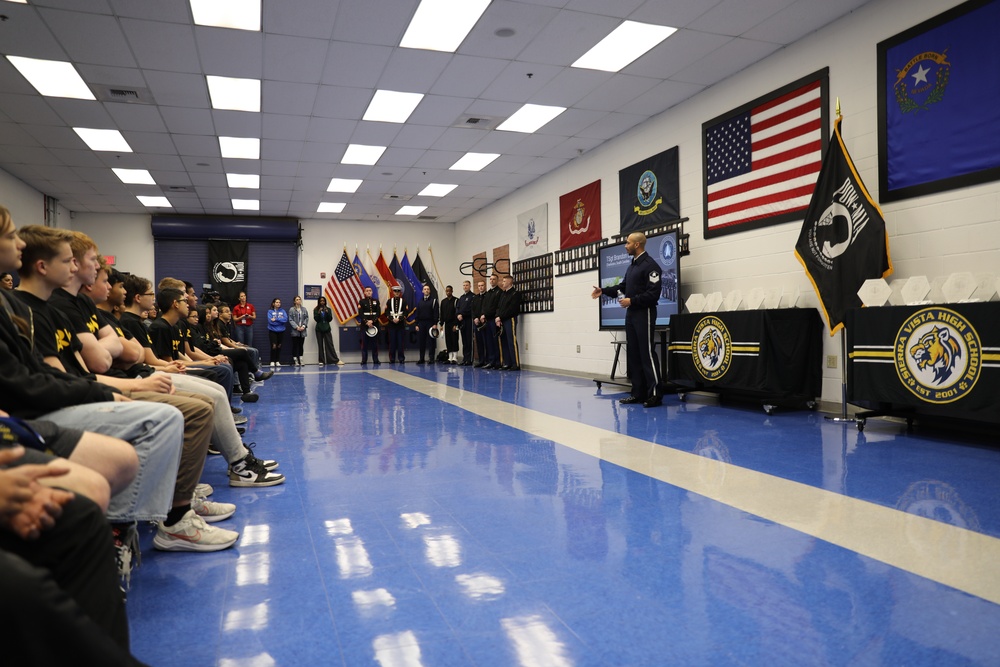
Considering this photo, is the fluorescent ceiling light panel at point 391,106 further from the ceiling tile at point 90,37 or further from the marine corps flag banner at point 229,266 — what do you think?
the marine corps flag banner at point 229,266

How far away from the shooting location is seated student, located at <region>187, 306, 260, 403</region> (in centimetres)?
605

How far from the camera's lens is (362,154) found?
29.1 feet

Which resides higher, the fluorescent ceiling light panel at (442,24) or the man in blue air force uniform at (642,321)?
the fluorescent ceiling light panel at (442,24)

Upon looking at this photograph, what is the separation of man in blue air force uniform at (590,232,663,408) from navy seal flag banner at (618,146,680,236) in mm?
1607

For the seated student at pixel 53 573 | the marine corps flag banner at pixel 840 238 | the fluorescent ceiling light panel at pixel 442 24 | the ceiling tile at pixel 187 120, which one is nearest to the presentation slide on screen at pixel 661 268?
the marine corps flag banner at pixel 840 238

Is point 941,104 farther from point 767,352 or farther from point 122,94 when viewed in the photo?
point 122,94

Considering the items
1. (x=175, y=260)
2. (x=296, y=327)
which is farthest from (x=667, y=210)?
(x=175, y=260)

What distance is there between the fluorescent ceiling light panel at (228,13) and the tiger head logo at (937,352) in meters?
5.10

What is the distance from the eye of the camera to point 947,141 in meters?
4.26

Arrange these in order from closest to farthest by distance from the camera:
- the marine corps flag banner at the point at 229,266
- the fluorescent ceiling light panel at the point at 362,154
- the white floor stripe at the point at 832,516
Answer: the white floor stripe at the point at 832,516 → the fluorescent ceiling light panel at the point at 362,154 → the marine corps flag banner at the point at 229,266

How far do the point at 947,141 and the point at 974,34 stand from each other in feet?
2.16

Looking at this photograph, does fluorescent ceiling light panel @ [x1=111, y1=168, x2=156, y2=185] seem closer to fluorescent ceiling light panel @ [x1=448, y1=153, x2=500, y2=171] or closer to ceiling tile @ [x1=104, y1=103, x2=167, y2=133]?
ceiling tile @ [x1=104, y1=103, x2=167, y2=133]

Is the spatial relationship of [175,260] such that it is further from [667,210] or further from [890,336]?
[890,336]

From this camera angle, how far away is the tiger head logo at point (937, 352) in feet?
12.1
